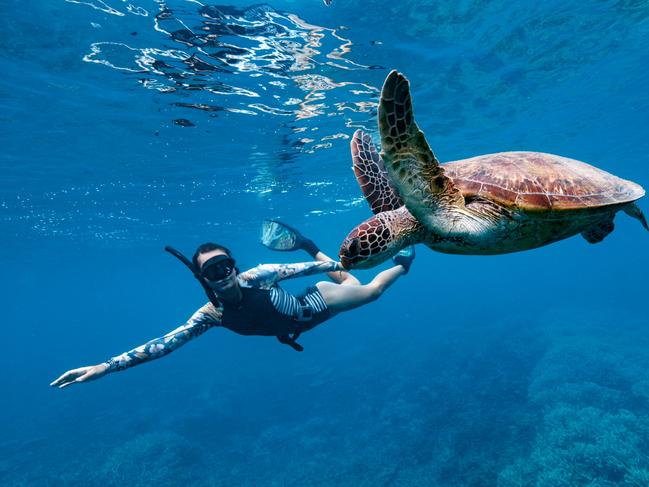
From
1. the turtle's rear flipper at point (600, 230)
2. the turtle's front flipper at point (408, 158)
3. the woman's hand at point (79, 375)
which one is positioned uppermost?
the woman's hand at point (79, 375)

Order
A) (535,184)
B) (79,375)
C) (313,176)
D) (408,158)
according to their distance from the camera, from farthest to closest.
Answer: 1. (313,176)
2. (79,375)
3. (535,184)
4. (408,158)

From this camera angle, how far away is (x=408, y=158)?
92.3 inches

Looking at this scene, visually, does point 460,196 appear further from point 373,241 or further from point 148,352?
point 148,352

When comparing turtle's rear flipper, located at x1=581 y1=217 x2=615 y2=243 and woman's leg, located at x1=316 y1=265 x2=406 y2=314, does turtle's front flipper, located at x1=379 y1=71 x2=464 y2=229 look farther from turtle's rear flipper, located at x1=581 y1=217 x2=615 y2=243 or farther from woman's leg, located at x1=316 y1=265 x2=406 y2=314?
woman's leg, located at x1=316 y1=265 x2=406 y2=314

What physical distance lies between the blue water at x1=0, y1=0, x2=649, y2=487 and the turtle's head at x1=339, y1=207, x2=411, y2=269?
657 centimetres

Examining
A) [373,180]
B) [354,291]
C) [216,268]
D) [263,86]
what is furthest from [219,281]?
[263,86]

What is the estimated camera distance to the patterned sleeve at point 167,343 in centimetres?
470

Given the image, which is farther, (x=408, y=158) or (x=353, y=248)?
(x=353, y=248)

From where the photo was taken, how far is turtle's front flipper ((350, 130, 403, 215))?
3.60 metres

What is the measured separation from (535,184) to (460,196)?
724mm

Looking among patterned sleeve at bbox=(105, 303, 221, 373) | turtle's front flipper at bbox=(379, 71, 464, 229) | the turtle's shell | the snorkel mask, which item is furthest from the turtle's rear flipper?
patterned sleeve at bbox=(105, 303, 221, 373)

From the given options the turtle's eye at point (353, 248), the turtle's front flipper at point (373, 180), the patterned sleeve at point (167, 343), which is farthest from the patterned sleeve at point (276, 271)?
the turtle's eye at point (353, 248)

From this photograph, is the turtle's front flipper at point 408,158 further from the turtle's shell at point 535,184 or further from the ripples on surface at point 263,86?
the ripples on surface at point 263,86

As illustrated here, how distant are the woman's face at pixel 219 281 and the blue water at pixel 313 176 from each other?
5.02 meters
